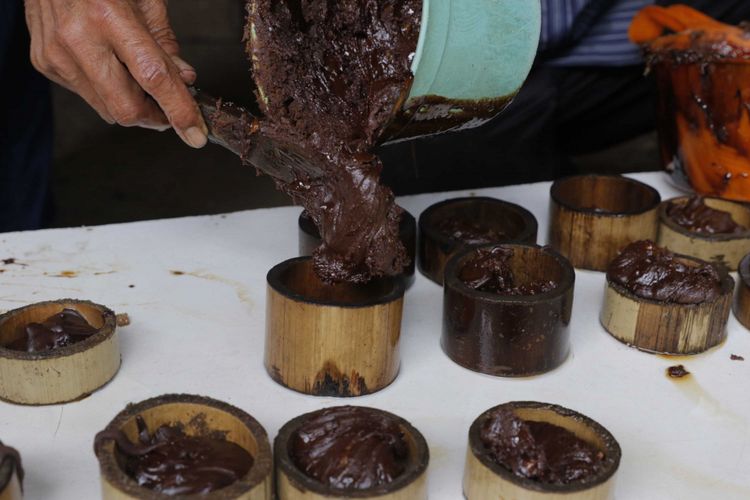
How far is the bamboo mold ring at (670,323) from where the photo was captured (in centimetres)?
152

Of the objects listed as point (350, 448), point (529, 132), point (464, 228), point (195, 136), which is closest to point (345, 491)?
point (350, 448)

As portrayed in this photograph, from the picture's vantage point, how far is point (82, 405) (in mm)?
1358

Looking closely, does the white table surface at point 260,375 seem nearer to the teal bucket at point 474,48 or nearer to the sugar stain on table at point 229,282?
the sugar stain on table at point 229,282

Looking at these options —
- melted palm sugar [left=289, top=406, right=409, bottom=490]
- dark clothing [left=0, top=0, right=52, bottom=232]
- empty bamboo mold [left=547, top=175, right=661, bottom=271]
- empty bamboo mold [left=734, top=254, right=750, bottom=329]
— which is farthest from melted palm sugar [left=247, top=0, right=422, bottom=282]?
dark clothing [left=0, top=0, right=52, bottom=232]

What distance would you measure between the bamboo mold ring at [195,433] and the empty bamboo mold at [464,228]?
0.63 meters

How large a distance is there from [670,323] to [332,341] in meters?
0.59

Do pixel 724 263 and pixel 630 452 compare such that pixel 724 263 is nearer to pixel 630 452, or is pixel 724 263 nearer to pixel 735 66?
pixel 735 66

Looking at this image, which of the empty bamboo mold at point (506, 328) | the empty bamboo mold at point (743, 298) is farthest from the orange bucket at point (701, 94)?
the empty bamboo mold at point (506, 328)

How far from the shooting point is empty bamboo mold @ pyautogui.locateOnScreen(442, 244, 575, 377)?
1.43m

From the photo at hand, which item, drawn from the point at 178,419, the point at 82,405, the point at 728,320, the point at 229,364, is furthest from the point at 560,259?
the point at 82,405

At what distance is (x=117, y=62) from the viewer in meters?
1.52

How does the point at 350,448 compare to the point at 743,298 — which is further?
the point at 743,298

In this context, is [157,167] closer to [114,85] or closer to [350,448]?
[114,85]

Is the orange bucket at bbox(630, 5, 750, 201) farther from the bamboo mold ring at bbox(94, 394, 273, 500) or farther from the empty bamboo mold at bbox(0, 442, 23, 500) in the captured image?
the empty bamboo mold at bbox(0, 442, 23, 500)
